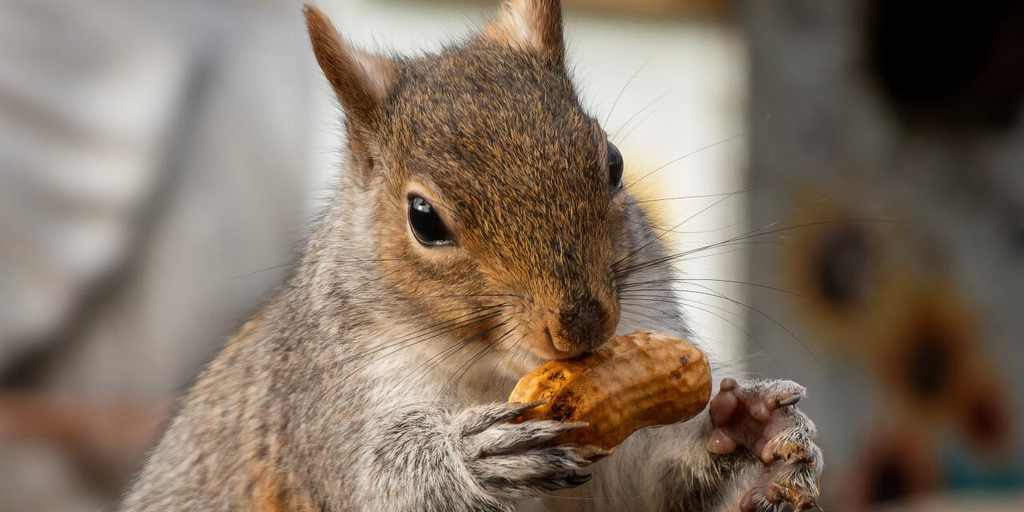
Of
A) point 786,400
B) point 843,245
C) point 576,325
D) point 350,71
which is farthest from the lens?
point 843,245

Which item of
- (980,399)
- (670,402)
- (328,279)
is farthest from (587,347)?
(980,399)

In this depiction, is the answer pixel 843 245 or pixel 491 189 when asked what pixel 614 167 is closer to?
pixel 491 189

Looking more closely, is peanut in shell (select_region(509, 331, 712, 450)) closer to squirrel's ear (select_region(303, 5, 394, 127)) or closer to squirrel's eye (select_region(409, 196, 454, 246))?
squirrel's eye (select_region(409, 196, 454, 246))

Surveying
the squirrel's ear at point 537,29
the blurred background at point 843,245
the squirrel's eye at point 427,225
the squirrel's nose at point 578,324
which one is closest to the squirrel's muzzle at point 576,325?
the squirrel's nose at point 578,324

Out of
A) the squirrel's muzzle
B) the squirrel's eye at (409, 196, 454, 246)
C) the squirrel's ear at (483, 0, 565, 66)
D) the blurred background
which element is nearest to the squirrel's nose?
the squirrel's muzzle

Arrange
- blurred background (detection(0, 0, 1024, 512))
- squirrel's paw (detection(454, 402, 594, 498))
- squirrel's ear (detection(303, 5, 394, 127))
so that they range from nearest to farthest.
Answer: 1. squirrel's paw (detection(454, 402, 594, 498))
2. squirrel's ear (detection(303, 5, 394, 127))
3. blurred background (detection(0, 0, 1024, 512))

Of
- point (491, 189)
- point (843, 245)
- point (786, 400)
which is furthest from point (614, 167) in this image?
point (843, 245)

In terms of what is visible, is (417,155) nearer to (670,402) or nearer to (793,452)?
(670,402)

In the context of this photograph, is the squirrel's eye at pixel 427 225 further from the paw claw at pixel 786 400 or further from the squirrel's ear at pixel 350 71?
the paw claw at pixel 786 400
